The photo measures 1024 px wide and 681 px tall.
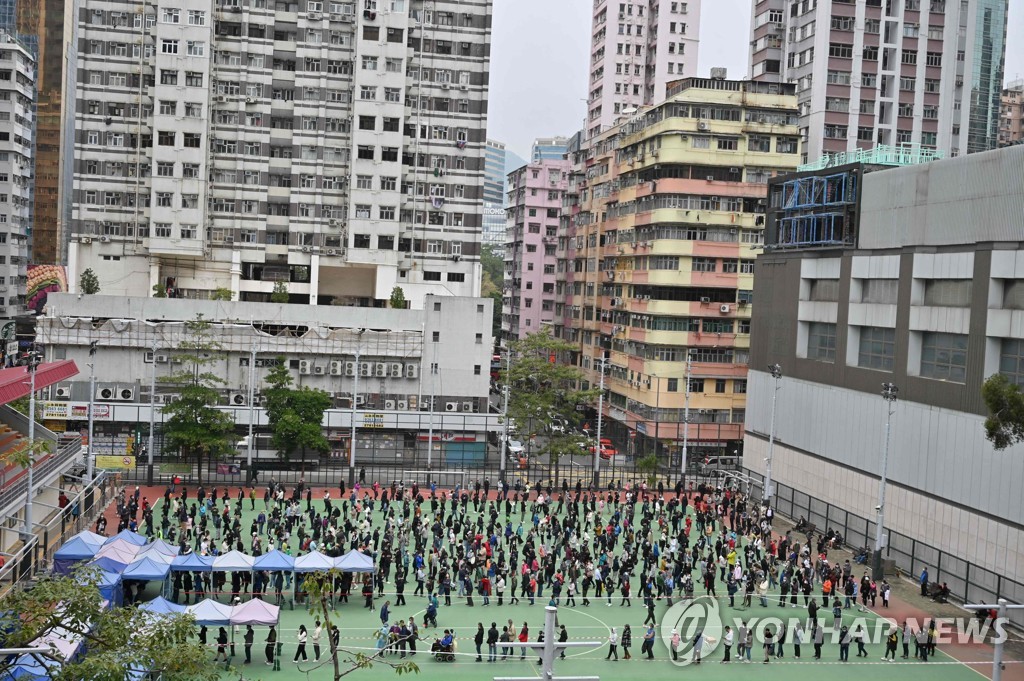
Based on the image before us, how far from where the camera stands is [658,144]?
6091 cm

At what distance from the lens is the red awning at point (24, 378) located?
31.0 meters

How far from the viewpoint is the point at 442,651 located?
2580 centimetres

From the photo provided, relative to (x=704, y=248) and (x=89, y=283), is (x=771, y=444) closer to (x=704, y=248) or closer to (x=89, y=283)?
(x=704, y=248)

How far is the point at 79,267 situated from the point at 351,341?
1740 cm

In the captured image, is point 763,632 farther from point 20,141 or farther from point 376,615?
point 20,141

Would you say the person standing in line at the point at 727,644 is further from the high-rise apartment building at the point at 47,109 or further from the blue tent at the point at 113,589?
the high-rise apartment building at the point at 47,109

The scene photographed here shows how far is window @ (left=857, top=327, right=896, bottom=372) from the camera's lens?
39.8 m

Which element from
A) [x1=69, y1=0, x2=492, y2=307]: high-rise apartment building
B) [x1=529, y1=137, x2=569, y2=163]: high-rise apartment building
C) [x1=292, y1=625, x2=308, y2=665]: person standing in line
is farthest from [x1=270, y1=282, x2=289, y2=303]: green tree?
[x1=529, y1=137, x2=569, y2=163]: high-rise apartment building

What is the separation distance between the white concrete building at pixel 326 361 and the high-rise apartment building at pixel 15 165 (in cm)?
3200

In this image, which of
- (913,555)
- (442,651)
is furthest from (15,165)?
(913,555)

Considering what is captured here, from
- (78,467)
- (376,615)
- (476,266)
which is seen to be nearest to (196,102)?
(476,266)

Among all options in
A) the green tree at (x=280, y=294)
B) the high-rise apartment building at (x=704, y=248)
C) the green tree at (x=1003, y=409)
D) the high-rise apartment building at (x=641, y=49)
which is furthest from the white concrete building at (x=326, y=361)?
the high-rise apartment building at (x=641, y=49)

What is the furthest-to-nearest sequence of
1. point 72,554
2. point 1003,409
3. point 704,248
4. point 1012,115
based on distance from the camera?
point 1012,115
point 704,248
point 72,554
point 1003,409

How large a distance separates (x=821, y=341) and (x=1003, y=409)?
17.6 m
